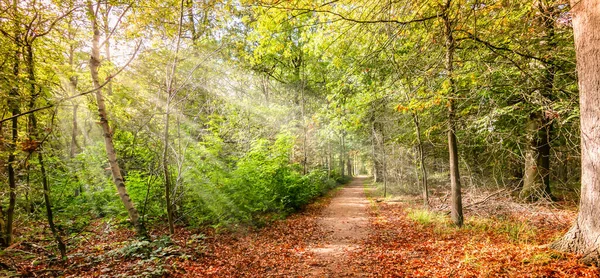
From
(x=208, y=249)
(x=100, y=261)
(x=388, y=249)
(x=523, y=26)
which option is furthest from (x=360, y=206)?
(x=100, y=261)

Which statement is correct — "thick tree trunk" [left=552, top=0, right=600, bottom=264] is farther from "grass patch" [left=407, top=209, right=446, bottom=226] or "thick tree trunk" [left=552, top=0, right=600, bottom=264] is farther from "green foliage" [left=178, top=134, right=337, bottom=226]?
"green foliage" [left=178, top=134, right=337, bottom=226]

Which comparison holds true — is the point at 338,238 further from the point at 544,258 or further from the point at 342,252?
the point at 544,258

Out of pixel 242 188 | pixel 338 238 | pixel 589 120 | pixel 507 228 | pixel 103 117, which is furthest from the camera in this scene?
pixel 242 188

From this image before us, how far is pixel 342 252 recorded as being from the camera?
596cm

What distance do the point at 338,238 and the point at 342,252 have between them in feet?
4.06

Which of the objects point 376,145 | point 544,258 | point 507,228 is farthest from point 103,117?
point 376,145

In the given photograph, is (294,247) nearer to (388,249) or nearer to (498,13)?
(388,249)

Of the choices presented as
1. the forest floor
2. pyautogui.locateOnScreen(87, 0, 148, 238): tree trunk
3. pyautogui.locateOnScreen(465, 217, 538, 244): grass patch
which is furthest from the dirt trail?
pyautogui.locateOnScreen(87, 0, 148, 238): tree trunk

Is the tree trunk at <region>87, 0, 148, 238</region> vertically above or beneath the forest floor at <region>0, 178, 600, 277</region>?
above

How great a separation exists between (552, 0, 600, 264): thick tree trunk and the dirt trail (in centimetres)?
351

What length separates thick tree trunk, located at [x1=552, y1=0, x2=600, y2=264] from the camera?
11.3 ft

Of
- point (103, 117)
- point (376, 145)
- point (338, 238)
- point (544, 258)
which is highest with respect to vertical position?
point (103, 117)

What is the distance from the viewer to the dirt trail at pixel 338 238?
16.6 feet

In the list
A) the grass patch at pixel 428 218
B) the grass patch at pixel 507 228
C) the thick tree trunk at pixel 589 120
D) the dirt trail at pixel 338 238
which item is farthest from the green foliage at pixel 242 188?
the thick tree trunk at pixel 589 120
